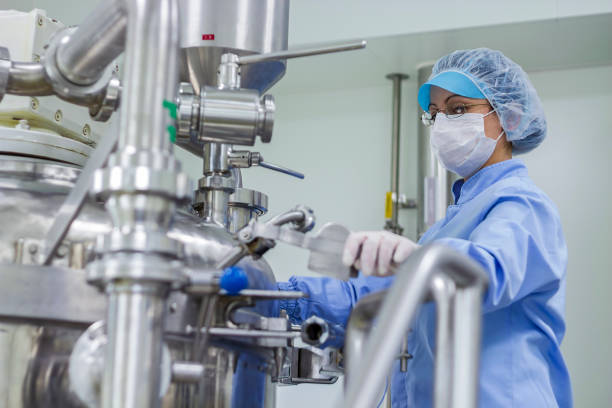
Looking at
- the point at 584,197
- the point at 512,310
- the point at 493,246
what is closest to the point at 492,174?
the point at 512,310

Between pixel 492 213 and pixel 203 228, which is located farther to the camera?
pixel 492 213

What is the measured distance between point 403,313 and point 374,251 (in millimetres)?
271

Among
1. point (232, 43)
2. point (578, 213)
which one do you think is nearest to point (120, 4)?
point (232, 43)

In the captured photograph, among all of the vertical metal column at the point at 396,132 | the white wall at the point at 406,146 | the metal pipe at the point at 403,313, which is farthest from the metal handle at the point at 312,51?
the vertical metal column at the point at 396,132

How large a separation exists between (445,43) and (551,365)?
1.58 metres

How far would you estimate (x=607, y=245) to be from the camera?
259 centimetres

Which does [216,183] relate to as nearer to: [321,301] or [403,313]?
[321,301]

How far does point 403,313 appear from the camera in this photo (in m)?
0.50

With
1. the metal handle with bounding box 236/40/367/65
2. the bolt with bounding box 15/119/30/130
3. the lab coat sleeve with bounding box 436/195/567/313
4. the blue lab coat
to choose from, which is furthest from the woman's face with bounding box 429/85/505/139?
the bolt with bounding box 15/119/30/130

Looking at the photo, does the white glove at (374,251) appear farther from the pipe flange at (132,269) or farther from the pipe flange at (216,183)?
the pipe flange at (216,183)

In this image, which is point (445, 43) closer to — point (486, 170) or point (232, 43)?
point (486, 170)

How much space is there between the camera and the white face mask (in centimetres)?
134

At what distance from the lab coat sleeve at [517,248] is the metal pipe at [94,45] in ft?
1.38

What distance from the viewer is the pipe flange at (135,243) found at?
568 millimetres
